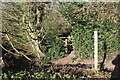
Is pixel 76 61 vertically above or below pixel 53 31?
below

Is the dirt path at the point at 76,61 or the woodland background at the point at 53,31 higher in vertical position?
the woodland background at the point at 53,31

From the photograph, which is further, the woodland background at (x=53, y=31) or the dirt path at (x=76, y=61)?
the woodland background at (x=53, y=31)

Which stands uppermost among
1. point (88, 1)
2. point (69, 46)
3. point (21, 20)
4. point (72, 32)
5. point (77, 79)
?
point (88, 1)

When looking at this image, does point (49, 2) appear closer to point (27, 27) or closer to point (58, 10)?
point (58, 10)

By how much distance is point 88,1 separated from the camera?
7348 mm

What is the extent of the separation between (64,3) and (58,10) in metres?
0.43

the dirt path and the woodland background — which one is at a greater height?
the woodland background

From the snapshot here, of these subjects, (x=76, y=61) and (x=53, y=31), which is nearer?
(x=76, y=61)

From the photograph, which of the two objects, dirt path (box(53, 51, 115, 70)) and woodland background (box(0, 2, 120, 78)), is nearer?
dirt path (box(53, 51, 115, 70))

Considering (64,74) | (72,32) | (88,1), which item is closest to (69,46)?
(72,32)

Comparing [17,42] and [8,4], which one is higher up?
[8,4]

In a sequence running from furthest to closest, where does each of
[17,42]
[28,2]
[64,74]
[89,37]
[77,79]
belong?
[17,42] < [28,2] < [89,37] < [64,74] < [77,79]

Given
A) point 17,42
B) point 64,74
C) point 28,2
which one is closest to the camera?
point 64,74

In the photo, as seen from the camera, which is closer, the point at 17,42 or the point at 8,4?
the point at 8,4
